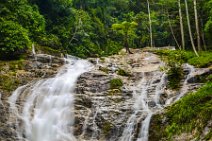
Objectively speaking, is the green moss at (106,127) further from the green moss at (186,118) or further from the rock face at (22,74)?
the rock face at (22,74)

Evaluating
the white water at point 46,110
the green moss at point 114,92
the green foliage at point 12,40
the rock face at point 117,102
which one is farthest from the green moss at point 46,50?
the green moss at point 114,92

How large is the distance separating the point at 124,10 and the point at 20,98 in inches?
1306

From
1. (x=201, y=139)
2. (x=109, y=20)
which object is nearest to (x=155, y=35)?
(x=109, y=20)

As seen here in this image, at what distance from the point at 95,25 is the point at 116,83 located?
77.3ft

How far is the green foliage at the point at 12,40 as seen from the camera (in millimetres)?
24250

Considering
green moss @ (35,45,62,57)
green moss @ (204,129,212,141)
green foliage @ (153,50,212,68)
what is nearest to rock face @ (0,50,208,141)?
green foliage @ (153,50,212,68)

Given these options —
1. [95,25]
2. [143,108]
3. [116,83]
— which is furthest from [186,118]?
[95,25]

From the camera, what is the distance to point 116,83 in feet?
62.4

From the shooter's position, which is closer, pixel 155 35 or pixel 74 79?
pixel 74 79

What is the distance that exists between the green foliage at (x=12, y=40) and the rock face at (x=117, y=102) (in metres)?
2.56

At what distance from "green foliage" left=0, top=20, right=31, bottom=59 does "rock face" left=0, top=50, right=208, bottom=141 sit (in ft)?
8.40

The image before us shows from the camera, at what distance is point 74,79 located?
20250 millimetres

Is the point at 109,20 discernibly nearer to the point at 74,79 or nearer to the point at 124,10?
the point at 124,10

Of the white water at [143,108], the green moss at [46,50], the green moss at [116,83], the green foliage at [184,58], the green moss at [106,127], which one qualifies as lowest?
the green moss at [106,127]
